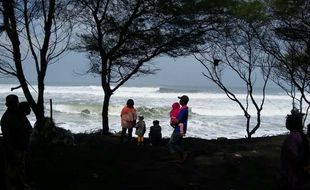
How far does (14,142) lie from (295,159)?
395 centimetres

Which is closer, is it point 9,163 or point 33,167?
point 9,163

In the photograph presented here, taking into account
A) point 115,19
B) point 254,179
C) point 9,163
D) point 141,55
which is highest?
point 115,19

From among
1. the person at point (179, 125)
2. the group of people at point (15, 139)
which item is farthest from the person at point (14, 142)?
the person at point (179, 125)

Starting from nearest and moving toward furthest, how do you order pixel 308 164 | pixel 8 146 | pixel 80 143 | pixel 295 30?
pixel 308 164 → pixel 8 146 → pixel 80 143 → pixel 295 30

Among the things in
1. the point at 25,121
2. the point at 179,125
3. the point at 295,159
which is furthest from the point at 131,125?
the point at 295,159

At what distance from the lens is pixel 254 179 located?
34.7 ft

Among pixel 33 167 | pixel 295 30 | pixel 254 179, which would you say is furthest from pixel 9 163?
pixel 295 30

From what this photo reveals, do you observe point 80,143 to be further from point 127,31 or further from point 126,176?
point 127,31

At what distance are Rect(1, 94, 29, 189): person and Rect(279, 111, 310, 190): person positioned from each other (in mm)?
3731

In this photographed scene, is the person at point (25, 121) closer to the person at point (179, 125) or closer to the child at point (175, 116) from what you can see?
the person at point (179, 125)

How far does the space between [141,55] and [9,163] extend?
1115 centimetres

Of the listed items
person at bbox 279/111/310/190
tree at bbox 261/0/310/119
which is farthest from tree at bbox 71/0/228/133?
person at bbox 279/111/310/190

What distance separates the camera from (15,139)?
25.1 ft

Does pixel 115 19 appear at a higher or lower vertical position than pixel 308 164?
higher
